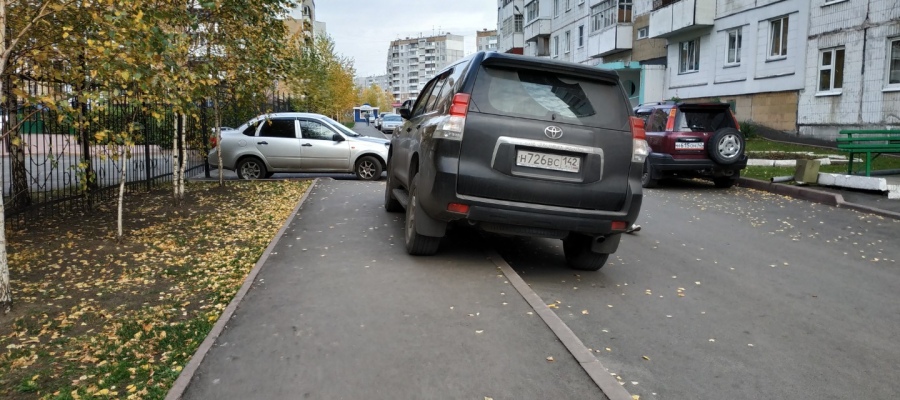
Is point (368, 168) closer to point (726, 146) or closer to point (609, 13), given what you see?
point (726, 146)

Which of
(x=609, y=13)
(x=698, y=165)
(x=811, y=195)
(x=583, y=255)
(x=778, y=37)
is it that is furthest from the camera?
(x=609, y=13)

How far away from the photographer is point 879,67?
20.6 m

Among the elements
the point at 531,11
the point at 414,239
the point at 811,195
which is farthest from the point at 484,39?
the point at 414,239

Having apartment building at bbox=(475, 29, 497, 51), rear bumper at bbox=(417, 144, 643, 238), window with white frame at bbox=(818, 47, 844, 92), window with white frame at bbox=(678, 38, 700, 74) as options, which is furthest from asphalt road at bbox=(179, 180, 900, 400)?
apartment building at bbox=(475, 29, 497, 51)

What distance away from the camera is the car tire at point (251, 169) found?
15.2 meters

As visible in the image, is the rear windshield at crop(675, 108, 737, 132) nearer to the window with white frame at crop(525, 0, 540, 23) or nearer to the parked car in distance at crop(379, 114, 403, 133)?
the parked car in distance at crop(379, 114, 403, 133)

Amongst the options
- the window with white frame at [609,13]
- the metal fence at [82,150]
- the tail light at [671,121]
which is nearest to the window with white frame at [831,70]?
the tail light at [671,121]

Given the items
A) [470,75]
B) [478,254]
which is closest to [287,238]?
[478,254]

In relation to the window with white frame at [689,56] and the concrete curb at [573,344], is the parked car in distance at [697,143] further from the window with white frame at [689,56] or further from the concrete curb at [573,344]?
the window with white frame at [689,56]

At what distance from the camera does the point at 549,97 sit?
591 centimetres

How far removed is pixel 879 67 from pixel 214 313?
2232 cm

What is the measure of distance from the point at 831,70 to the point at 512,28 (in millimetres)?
39093

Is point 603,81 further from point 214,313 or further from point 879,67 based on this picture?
point 879,67

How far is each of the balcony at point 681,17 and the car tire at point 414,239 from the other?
27.2 meters
